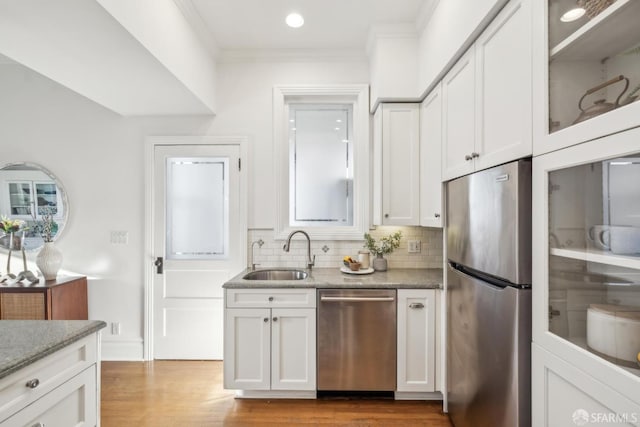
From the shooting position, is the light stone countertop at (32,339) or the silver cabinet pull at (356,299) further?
the silver cabinet pull at (356,299)

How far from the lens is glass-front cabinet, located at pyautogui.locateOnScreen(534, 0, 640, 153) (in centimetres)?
86

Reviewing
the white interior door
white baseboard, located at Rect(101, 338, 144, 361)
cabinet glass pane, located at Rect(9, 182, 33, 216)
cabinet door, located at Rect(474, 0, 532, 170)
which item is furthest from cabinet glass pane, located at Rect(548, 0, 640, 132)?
cabinet glass pane, located at Rect(9, 182, 33, 216)

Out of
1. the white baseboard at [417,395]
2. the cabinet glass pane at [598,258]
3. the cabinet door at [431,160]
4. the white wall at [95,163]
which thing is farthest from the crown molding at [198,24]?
the white baseboard at [417,395]

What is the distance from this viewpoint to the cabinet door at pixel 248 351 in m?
2.22

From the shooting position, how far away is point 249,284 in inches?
87.8

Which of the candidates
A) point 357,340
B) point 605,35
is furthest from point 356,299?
point 605,35

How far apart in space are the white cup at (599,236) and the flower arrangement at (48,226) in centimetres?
368

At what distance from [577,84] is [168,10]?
7.25 feet

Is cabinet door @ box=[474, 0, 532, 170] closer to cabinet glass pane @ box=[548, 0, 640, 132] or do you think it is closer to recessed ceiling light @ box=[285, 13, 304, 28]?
cabinet glass pane @ box=[548, 0, 640, 132]

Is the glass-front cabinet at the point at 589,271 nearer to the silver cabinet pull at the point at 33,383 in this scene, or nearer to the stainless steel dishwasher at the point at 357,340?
the stainless steel dishwasher at the point at 357,340

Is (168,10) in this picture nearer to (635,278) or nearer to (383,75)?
(383,75)

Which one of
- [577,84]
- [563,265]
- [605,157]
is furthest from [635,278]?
[577,84]

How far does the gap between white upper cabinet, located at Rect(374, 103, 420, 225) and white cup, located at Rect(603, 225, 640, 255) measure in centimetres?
160

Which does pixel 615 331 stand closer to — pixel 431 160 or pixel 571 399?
pixel 571 399
